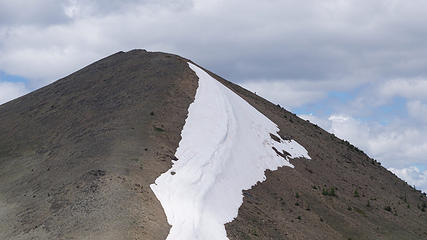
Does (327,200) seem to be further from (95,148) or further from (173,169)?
(95,148)

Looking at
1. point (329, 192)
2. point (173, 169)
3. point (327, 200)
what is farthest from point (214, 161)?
point (329, 192)

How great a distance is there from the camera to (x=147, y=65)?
1914 inches

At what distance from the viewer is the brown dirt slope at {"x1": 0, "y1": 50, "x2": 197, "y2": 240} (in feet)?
79.0

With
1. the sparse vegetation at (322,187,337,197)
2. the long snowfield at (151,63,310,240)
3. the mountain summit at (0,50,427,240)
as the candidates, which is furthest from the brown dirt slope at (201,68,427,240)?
the long snowfield at (151,63,310,240)

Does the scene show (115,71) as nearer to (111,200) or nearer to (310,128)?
(310,128)

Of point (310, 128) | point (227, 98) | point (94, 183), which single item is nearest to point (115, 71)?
point (227, 98)

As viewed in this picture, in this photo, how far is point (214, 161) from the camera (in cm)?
3219

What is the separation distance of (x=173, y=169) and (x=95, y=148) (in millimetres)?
5315

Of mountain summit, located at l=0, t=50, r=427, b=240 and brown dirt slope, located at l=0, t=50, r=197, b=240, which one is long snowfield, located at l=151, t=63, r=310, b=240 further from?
brown dirt slope, located at l=0, t=50, r=197, b=240

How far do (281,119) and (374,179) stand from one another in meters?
9.66

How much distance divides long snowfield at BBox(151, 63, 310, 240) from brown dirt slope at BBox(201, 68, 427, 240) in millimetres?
967

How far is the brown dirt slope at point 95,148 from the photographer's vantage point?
24094 millimetres

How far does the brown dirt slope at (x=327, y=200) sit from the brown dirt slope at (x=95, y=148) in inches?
208

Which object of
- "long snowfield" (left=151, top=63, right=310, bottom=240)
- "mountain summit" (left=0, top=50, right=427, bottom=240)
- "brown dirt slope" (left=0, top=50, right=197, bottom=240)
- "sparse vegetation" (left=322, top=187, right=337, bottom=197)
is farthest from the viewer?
"sparse vegetation" (left=322, top=187, right=337, bottom=197)
